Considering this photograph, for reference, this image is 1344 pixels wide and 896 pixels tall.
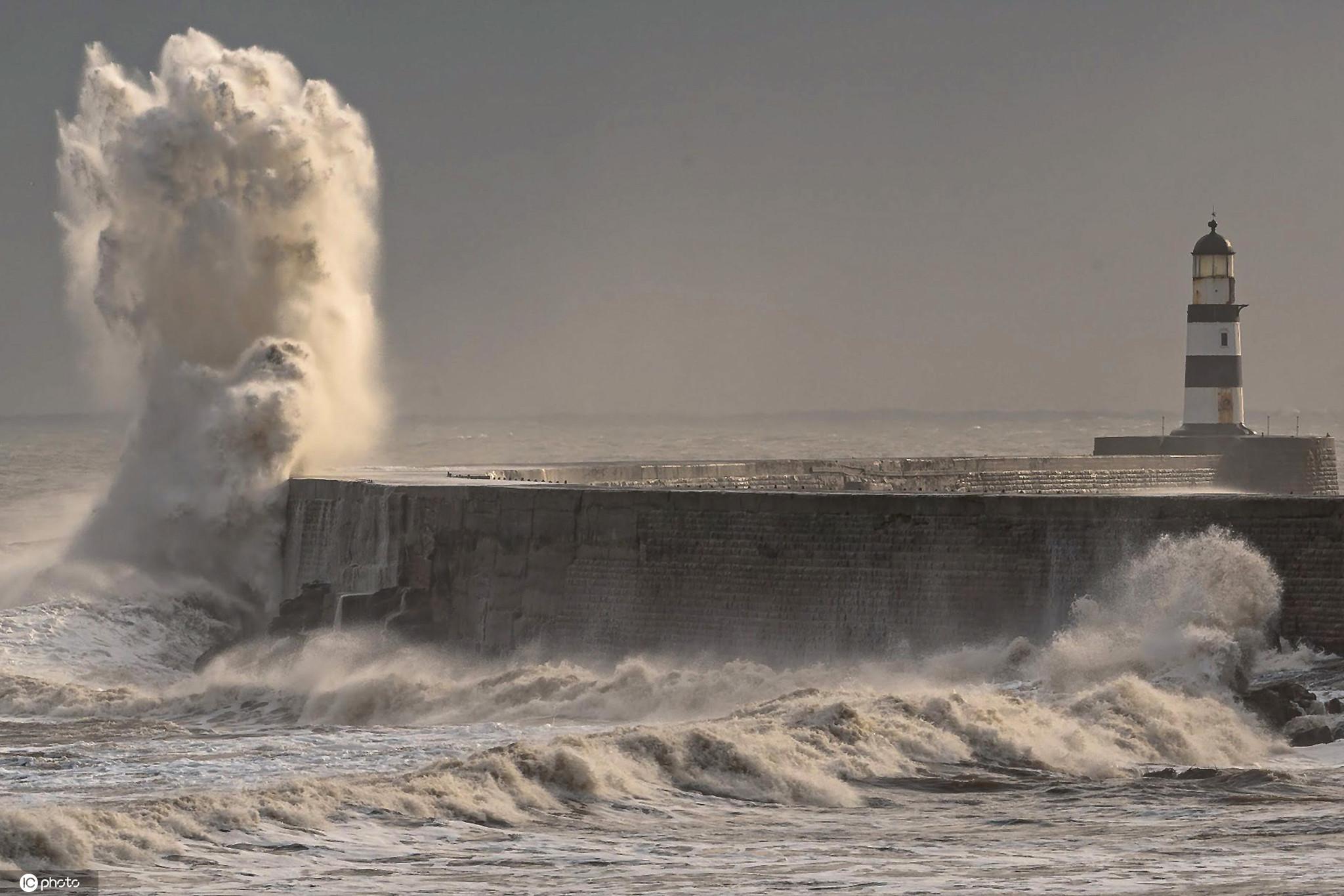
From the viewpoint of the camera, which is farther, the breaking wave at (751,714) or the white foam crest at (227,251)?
the white foam crest at (227,251)

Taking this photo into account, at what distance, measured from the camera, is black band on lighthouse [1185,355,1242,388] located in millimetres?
26625

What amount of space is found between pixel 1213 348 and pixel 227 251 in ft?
41.4

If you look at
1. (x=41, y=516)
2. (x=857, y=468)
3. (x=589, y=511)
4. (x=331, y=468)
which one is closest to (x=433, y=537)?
(x=589, y=511)

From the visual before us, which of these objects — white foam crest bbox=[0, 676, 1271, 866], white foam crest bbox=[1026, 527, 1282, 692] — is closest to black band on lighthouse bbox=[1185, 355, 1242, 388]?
white foam crest bbox=[1026, 527, 1282, 692]

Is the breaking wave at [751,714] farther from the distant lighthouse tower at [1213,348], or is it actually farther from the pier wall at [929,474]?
the distant lighthouse tower at [1213,348]

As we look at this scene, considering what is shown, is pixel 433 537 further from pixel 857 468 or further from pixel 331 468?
pixel 857 468

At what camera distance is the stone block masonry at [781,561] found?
1404 cm

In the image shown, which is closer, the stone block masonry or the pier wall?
the stone block masonry

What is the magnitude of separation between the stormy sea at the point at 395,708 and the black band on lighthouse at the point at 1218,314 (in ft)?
35.1
